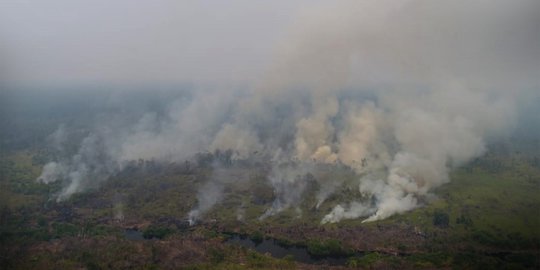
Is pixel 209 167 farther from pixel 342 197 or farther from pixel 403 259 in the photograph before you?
pixel 403 259

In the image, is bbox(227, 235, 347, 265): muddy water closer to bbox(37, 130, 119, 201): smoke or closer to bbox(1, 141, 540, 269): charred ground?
bbox(1, 141, 540, 269): charred ground

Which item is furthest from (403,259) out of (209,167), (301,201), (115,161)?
(115,161)

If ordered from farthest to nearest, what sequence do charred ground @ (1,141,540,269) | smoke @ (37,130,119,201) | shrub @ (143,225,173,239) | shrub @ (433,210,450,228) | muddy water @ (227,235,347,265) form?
smoke @ (37,130,119,201), shrub @ (433,210,450,228), shrub @ (143,225,173,239), muddy water @ (227,235,347,265), charred ground @ (1,141,540,269)

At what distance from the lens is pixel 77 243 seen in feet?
71.7

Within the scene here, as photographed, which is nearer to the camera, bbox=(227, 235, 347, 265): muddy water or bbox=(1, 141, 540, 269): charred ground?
bbox=(1, 141, 540, 269): charred ground

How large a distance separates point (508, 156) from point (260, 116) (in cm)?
2370

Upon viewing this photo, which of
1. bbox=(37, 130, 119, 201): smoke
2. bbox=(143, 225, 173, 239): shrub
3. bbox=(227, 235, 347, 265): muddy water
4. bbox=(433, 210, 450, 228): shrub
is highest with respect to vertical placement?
bbox=(37, 130, 119, 201): smoke

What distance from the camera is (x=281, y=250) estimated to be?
23953mm

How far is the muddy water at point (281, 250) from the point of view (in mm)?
22344

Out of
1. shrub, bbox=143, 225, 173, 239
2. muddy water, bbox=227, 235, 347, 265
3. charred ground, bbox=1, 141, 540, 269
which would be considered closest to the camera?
charred ground, bbox=1, 141, 540, 269

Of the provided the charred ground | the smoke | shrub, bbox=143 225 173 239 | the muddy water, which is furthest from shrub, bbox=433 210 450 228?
the smoke

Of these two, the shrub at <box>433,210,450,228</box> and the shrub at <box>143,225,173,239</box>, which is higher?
the shrub at <box>433,210,450,228</box>

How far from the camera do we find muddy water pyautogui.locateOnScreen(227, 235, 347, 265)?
22.3 m

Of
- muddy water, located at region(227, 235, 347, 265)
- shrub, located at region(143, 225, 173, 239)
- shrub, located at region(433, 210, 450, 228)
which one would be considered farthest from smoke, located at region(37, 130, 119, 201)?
shrub, located at region(433, 210, 450, 228)
